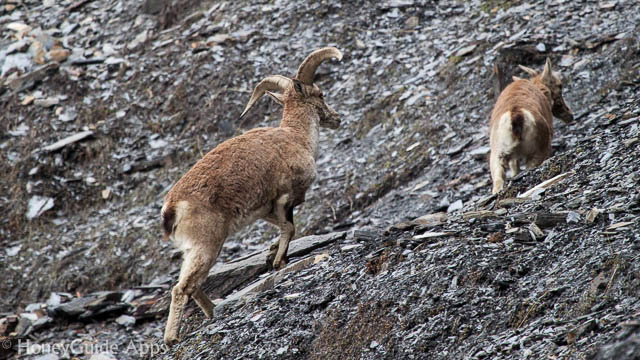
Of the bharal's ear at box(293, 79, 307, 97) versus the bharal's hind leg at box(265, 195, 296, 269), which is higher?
the bharal's ear at box(293, 79, 307, 97)

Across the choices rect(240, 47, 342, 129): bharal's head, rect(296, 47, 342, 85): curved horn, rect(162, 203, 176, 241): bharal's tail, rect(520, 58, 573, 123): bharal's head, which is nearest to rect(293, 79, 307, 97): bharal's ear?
rect(240, 47, 342, 129): bharal's head

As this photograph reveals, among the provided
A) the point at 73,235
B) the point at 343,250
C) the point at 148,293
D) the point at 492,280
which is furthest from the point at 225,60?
the point at 492,280

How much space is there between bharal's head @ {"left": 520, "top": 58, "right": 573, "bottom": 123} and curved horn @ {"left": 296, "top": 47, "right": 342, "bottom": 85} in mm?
3495

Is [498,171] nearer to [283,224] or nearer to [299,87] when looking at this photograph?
[299,87]

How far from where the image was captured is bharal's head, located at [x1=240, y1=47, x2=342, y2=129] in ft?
32.3

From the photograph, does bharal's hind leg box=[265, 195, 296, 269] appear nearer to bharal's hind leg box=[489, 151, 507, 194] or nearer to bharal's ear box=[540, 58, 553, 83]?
bharal's hind leg box=[489, 151, 507, 194]

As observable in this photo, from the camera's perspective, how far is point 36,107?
1538 cm

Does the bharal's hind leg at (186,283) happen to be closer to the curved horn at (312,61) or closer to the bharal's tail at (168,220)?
the bharal's tail at (168,220)

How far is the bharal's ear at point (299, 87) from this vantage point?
9.84 metres

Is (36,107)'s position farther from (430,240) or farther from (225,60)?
(430,240)

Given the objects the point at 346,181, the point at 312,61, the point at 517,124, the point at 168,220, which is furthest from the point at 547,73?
the point at 168,220

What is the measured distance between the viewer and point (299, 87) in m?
9.86

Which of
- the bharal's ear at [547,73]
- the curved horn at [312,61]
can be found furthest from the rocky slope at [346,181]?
the curved horn at [312,61]

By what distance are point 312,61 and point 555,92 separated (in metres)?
3.88
